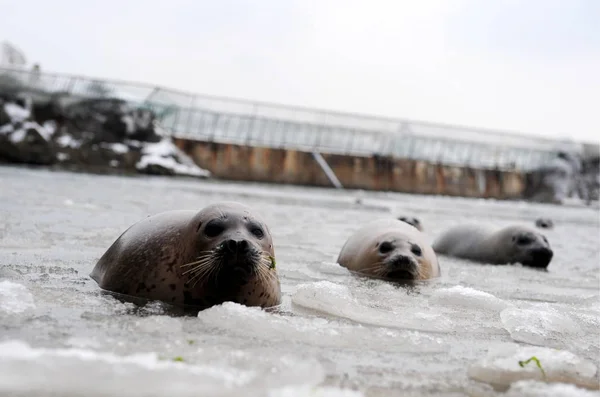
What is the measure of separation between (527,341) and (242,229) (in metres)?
1.59

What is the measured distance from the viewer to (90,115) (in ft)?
92.2

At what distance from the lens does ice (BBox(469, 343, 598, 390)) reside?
2.73m

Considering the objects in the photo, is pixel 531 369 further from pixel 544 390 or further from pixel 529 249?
pixel 529 249

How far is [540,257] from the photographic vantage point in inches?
326

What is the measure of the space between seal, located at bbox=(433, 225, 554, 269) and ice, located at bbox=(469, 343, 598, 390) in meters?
5.56

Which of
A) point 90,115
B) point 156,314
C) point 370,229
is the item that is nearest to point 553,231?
point 370,229

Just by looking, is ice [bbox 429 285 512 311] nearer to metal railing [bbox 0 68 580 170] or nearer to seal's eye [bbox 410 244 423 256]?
seal's eye [bbox 410 244 423 256]

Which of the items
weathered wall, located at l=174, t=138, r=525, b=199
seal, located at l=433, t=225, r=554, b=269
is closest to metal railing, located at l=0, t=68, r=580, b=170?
weathered wall, located at l=174, t=138, r=525, b=199

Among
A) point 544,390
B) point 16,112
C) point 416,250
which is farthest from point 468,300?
point 16,112

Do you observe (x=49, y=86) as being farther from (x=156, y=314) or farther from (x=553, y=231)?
(x=156, y=314)

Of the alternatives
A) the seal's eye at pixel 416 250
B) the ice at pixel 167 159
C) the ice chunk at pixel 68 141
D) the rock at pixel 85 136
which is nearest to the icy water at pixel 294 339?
the seal's eye at pixel 416 250

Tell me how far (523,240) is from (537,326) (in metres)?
4.95

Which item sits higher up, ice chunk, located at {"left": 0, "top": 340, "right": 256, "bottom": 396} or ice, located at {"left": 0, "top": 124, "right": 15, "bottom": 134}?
ice chunk, located at {"left": 0, "top": 340, "right": 256, "bottom": 396}

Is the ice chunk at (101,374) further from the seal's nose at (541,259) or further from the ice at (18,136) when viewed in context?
the ice at (18,136)
